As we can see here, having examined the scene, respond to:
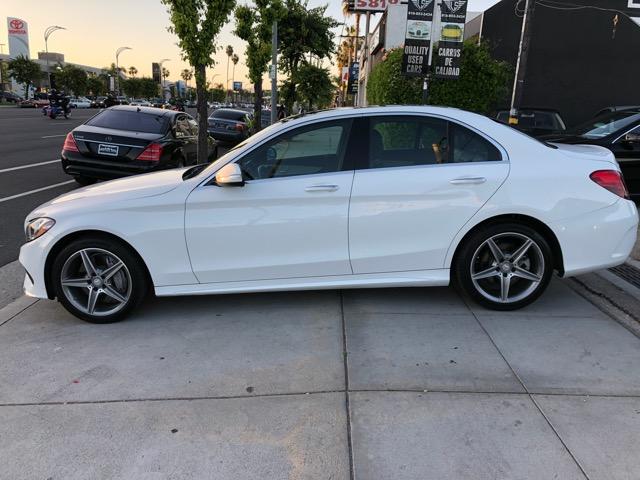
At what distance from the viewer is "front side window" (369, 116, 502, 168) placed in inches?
165

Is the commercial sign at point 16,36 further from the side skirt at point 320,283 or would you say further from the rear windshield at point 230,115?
the side skirt at point 320,283

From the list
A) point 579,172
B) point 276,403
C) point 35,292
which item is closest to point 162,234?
point 35,292

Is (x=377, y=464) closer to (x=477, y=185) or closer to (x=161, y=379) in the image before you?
(x=161, y=379)

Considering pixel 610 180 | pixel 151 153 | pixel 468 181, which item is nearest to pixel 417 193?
pixel 468 181

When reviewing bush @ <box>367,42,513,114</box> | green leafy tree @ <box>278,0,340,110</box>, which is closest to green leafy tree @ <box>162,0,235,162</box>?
bush @ <box>367,42,513,114</box>

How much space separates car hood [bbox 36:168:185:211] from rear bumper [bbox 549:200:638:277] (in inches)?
122

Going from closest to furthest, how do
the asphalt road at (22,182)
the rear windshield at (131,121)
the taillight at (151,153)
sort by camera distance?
the asphalt road at (22,182)
the taillight at (151,153)
the rear windshield at (131,121)

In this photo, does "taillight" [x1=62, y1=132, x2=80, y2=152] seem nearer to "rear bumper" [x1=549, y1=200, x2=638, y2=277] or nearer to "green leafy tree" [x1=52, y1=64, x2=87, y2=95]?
"rear bumper" [x1=549, y1=200, x2=638, y2=277]

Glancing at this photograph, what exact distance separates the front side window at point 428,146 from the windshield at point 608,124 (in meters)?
4.78

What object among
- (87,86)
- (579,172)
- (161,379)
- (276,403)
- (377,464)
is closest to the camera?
(377,464)

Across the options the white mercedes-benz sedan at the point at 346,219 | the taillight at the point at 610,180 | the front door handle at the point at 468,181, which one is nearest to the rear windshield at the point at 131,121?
the white mercedes-benz sedan at the point at 346,219

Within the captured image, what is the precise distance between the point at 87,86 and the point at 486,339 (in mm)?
95248

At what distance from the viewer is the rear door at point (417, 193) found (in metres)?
4.05

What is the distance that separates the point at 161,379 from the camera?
3348 mm
